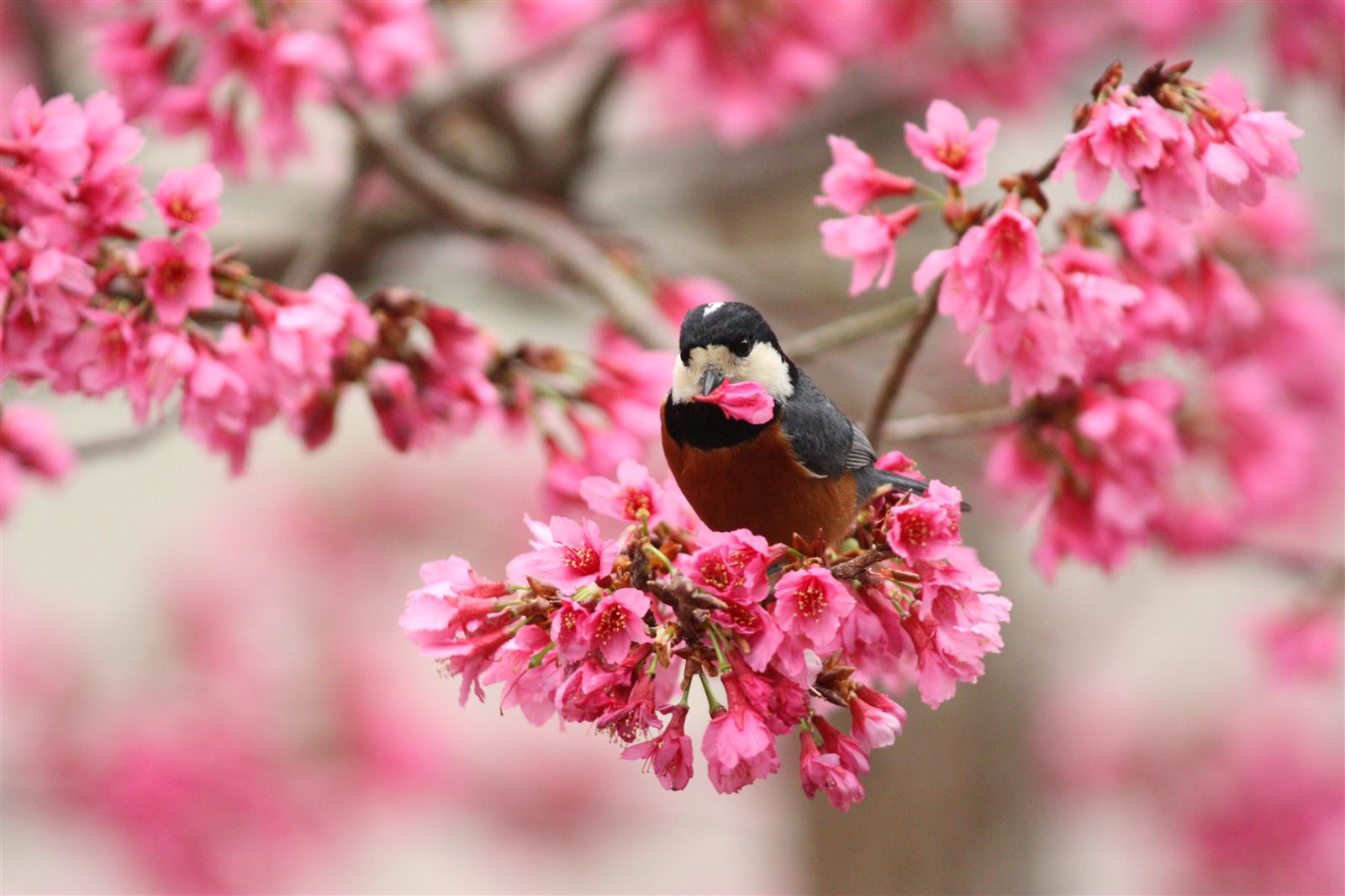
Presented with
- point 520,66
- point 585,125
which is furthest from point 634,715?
point 585,125

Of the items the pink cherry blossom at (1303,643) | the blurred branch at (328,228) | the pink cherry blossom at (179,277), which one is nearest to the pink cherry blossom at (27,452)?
the blurred branch at (328,228)

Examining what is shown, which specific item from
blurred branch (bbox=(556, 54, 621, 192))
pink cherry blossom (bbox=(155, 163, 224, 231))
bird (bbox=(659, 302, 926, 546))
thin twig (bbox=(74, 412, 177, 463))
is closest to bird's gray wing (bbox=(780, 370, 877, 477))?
bird (bbox=(659, 302, 926, 546))

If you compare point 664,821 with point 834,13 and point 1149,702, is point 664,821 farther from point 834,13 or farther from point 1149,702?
point 834,13

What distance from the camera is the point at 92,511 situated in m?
4.60

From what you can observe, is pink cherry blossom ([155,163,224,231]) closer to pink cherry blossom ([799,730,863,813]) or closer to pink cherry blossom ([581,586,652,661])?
pink cherry blossom ([581,586,652,661])

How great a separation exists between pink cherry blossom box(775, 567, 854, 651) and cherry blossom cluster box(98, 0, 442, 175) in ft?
2.87

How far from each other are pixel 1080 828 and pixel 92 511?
11.6 feet

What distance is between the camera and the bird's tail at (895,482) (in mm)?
742

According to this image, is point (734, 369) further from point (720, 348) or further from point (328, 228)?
point (328, 228)

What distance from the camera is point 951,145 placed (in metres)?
0.86

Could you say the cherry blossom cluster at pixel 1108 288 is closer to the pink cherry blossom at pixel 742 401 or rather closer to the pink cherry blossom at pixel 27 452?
the pink cherry blossom at pixel 742 401

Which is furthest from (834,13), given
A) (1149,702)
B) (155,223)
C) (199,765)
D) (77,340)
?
(1149,702)

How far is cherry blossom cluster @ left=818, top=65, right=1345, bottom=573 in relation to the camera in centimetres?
82

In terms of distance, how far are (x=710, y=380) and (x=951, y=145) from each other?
0.30m
